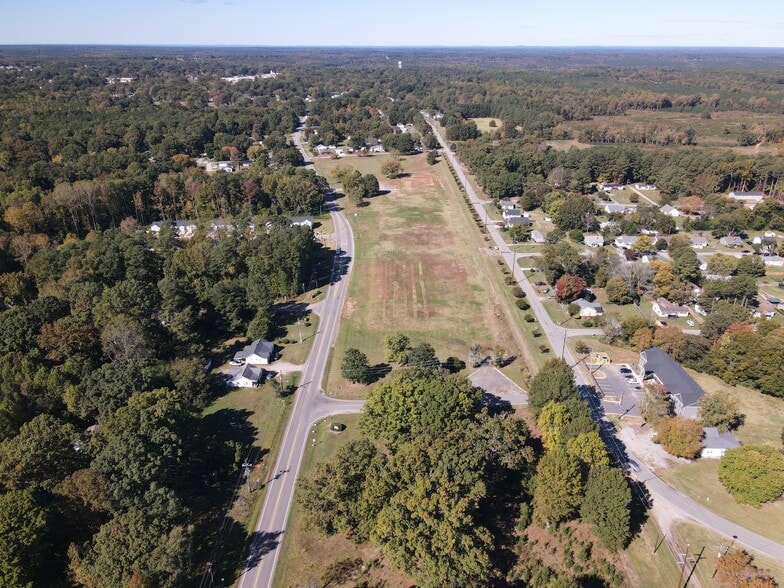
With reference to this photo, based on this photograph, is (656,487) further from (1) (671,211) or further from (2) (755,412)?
(1) (671,211)

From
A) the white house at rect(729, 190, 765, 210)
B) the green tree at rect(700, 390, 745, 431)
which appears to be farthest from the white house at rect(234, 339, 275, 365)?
the white house at rect(729, 190, 765, 210)

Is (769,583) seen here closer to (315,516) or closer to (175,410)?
Answer: (315,516)

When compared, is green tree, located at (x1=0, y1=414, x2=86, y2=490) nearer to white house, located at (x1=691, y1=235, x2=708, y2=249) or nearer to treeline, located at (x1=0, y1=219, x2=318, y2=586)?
treeline, located at (x1=0, y1=219, x2=318, y2=586)

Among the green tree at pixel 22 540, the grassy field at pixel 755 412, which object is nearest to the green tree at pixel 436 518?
the green tree at pixel 22 540

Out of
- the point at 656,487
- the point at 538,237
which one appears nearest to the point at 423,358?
the point at 656,487

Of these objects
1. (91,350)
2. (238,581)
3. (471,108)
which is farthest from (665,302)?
(471,108)

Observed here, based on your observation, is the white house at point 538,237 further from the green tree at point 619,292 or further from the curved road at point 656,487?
the curved road at point 656,487
